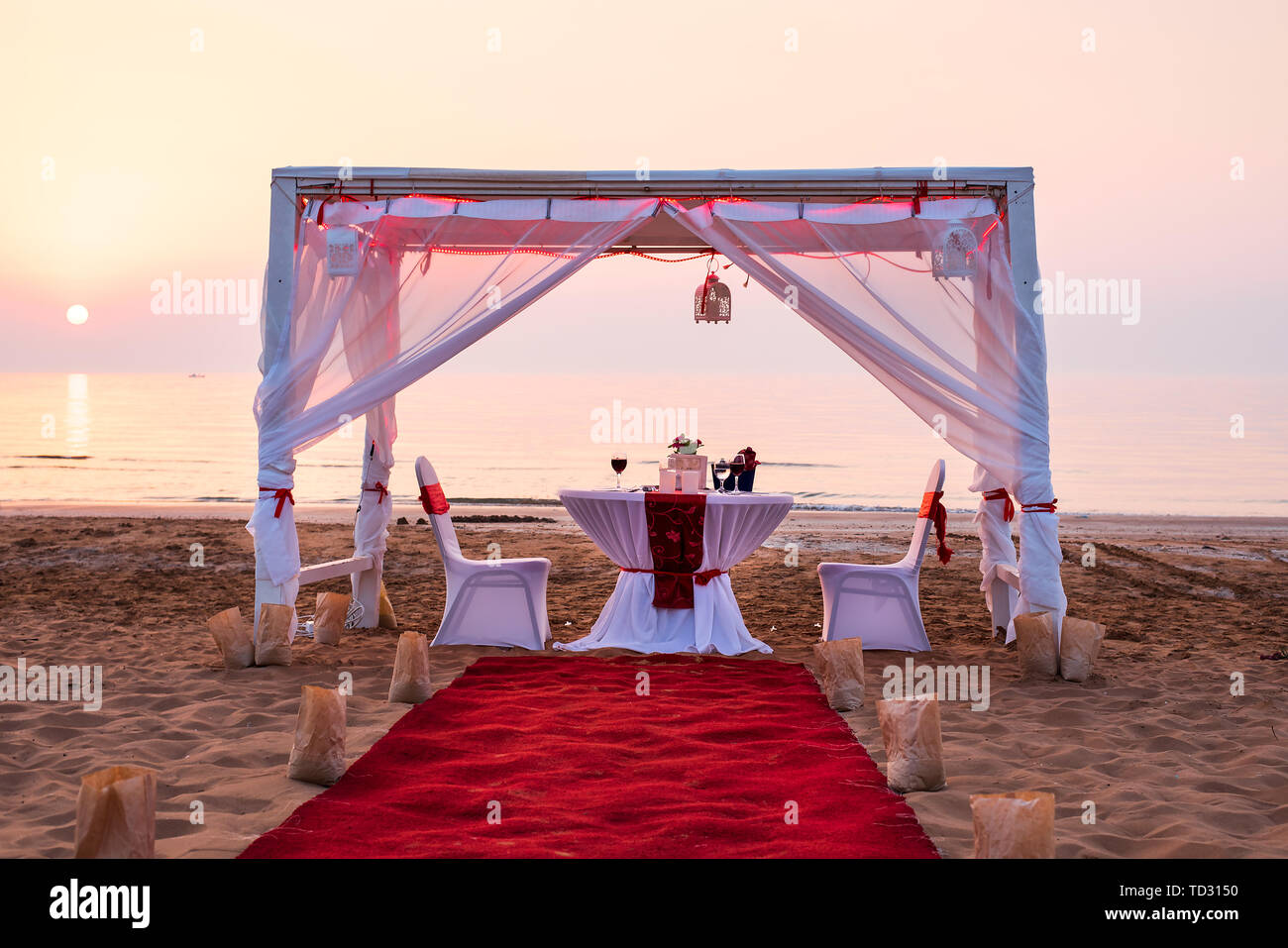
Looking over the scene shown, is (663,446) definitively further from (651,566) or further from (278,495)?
(278,495)

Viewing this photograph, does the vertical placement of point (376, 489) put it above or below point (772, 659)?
above

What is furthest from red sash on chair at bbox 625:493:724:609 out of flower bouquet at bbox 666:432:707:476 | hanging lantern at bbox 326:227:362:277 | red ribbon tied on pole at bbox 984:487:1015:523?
hanging lantern at bbox 326:227:362:277

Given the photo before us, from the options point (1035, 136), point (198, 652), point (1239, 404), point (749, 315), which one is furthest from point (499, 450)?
point (1239, 404)

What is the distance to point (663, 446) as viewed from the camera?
22.7m

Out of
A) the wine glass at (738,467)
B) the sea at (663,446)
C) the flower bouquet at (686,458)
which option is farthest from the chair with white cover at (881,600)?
the sea at (663,446)

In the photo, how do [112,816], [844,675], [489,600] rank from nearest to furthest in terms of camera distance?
[112,816], [844,675], [489,600]

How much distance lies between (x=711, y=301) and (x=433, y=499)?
2.15 m

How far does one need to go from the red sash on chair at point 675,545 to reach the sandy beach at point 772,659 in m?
0.57

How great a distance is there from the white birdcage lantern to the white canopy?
2.85 ft

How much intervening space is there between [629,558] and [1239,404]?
1462 inches

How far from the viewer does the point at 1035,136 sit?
9062mm

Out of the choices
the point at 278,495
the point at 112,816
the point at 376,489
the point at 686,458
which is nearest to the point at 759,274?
the point at 686,458

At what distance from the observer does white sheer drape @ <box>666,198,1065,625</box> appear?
214 inches
